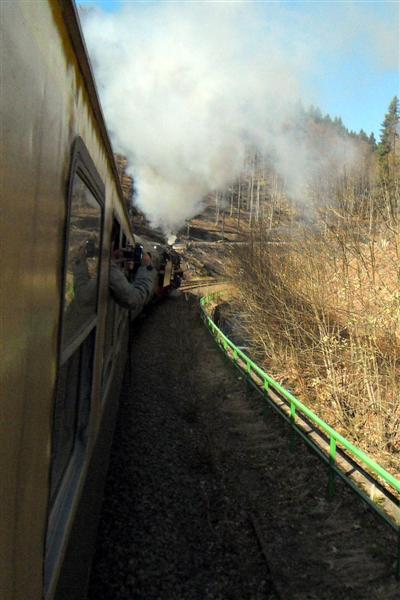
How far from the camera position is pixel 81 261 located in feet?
6.25

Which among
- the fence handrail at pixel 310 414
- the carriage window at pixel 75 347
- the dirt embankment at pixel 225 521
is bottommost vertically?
the dirt embankment at pixel 225 521

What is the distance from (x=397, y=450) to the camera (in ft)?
19.5

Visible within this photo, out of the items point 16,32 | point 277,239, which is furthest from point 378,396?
point 16,32

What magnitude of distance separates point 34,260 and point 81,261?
796 mm

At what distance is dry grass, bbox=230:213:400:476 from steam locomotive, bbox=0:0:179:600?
4588 mm

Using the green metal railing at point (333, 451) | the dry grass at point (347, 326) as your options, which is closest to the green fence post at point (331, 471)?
→ the green metal railing at point (333, 451)

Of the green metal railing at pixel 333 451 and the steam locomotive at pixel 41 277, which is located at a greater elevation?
the steam locomotive at pixel 41 277

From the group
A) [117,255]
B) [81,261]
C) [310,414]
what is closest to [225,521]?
[310,414]

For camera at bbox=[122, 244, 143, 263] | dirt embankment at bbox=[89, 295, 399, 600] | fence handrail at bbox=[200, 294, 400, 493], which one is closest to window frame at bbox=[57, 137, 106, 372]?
camera at bbox=[122, 244, 143, 263]

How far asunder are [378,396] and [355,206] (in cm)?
256

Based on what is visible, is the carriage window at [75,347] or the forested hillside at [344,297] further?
the forested hillside at [344,297]

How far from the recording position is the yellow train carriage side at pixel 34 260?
Result: 923 millimetres

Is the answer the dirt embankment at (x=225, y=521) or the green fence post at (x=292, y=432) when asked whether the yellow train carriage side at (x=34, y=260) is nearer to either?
the dirt embankment at (x=225, y=521)

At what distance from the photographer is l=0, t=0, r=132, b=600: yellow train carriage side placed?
923 millimetres
